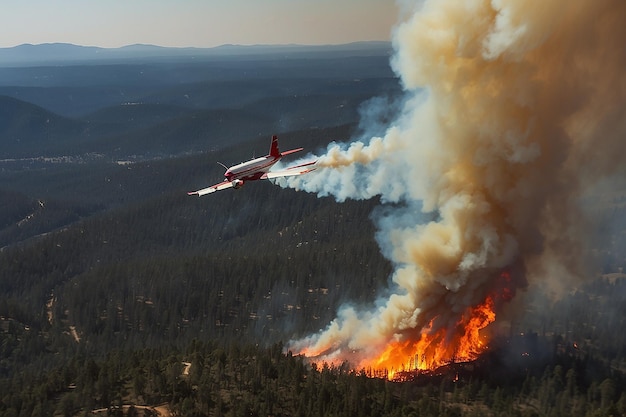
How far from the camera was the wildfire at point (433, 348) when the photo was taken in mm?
112137

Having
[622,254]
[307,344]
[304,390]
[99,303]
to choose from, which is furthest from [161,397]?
[622,254]

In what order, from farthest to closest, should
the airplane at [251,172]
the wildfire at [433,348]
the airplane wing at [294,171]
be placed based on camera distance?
the wildfire at [433,348]
the airplane at [251,172]
the airplane wing at [294,171]

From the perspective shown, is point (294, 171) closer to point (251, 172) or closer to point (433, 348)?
point (251, 172)

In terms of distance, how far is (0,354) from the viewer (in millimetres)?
155875

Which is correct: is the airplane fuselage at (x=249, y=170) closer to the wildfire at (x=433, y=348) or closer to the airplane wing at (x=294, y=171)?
the airplane wing at (x=294, y=171)

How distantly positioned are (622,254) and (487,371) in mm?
100101

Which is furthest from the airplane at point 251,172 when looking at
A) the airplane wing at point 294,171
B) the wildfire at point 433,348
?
the wildfire at point 433,348

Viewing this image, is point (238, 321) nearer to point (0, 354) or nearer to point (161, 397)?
point (0, 354)

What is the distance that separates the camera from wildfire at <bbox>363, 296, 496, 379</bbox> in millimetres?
112137

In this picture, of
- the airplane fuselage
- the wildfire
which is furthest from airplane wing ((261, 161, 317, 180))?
the wildfire

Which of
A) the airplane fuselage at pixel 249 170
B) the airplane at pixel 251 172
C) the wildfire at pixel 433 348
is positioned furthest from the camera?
the airplane fuselage at pixel 249 170

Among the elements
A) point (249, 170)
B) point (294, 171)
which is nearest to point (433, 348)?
point (294, 171)

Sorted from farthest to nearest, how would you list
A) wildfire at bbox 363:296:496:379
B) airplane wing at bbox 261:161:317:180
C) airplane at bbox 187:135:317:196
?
1. wildfire at bbox 363:296:496:379
2. airplane at bbox 187:135:317:196
3. airplane wing at bbox 261:161:317:180

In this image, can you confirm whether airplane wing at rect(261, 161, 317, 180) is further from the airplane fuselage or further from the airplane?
the airplane fuselage
